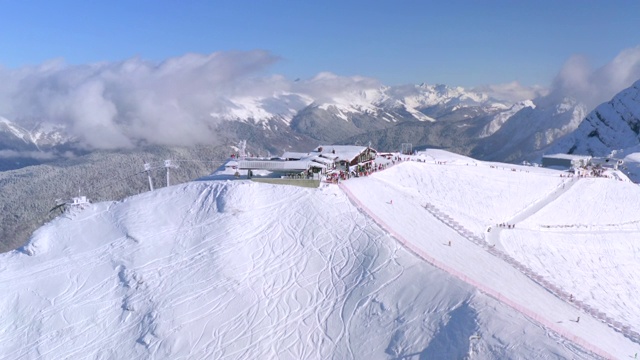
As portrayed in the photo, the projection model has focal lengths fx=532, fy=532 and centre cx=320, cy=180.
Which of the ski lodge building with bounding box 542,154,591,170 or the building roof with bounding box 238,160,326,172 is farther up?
the building roof with bounding box 238,160,326,172

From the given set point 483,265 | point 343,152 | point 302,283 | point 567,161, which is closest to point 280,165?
point 343,152

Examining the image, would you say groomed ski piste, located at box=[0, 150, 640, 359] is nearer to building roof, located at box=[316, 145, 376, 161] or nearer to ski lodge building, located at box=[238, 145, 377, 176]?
ski lodge building, located at box=[238, 145, 377, 176]

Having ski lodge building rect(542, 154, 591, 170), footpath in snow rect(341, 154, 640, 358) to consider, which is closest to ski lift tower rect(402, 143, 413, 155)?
ski lodge building rect(542, 154, 591, 170)

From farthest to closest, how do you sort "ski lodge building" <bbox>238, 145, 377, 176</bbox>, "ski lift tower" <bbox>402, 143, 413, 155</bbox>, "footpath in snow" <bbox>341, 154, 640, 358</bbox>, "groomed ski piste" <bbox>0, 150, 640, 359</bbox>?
"ski lift tower" <bbox>402, 143, 413, 155</bbox>
"ski lodge building" <bbox>238, 145, 377, 176</bbox>
"groomed ski piste" <bbox>0, 150, 640, 359</bbox>
"footpath in snow" <bbox>341, 154, 640, 358</bbox>

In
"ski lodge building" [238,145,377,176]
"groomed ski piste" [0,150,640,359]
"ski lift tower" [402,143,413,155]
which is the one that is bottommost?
"groomed ski piste" [0,150,640,359]

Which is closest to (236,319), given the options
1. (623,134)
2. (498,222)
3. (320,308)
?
(320,308)

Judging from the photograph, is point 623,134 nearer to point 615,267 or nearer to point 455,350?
point 615,267

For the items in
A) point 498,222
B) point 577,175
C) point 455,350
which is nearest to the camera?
point 455,350
